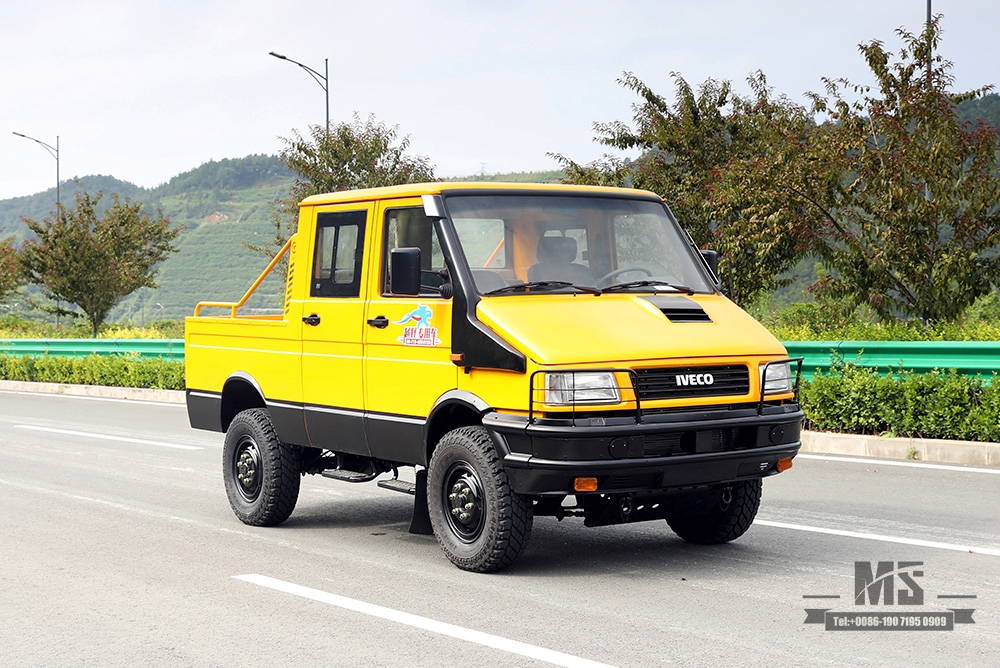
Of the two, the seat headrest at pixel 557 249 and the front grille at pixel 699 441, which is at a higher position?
the seat headrest at pixel 557 249

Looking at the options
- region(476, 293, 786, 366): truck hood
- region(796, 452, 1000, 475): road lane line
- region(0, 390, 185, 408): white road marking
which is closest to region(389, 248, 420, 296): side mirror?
region(476, 293, 786, 366): truck hood

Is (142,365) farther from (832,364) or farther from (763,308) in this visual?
(832,364)

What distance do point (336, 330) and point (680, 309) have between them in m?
2.32

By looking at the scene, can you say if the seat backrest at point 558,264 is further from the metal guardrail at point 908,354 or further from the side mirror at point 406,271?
the metal guardrail at point 908,354

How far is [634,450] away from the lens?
6828 millimetres

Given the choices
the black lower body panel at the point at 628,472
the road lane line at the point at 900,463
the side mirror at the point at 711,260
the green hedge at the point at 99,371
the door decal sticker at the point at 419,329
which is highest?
the side mirror at the point at 711,260

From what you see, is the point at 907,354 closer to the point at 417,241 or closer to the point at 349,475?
the point at 349,475

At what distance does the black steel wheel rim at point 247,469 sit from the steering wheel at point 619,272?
2.93m

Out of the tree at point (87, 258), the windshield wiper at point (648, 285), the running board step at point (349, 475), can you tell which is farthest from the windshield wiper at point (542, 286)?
the tree at point (87, 258)

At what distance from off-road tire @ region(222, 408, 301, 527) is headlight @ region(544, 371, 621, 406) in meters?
2.92

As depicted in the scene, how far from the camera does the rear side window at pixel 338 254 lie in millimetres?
8398

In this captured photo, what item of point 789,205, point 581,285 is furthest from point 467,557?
point 789,205

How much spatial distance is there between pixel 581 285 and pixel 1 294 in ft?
128

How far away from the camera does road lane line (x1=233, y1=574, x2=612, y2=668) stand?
18.0 feet
